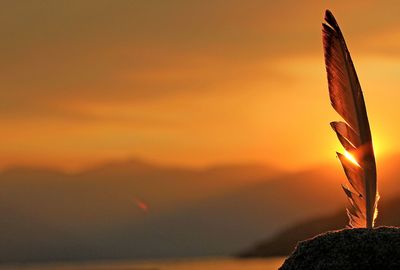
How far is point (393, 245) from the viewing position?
2256 cm

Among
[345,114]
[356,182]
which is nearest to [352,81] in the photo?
[345,114]

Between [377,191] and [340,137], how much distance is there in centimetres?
177

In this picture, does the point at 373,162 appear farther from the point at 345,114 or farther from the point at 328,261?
the point at 328,261

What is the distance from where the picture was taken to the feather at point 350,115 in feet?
80.9

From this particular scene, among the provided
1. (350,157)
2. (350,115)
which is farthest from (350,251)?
(350,115)

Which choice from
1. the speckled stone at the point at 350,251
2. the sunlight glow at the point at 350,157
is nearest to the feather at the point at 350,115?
the sunlight glow at the point at 350,157

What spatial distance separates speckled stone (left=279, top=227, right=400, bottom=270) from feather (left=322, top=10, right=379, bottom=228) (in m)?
1.94

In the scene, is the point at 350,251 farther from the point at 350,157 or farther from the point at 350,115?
the point at 350,115

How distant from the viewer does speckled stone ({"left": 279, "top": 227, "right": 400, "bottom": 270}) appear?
2225 centimetres

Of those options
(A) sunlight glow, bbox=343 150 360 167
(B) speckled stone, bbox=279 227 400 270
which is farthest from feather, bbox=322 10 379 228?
(B) speckled stone, bbox=279 227 400 270

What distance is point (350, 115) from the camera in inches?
969

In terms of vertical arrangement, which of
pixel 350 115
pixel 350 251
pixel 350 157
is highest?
pixel 350 115

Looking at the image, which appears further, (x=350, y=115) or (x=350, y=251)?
(x=350, y=115)

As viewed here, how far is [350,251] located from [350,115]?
12.5 feet
